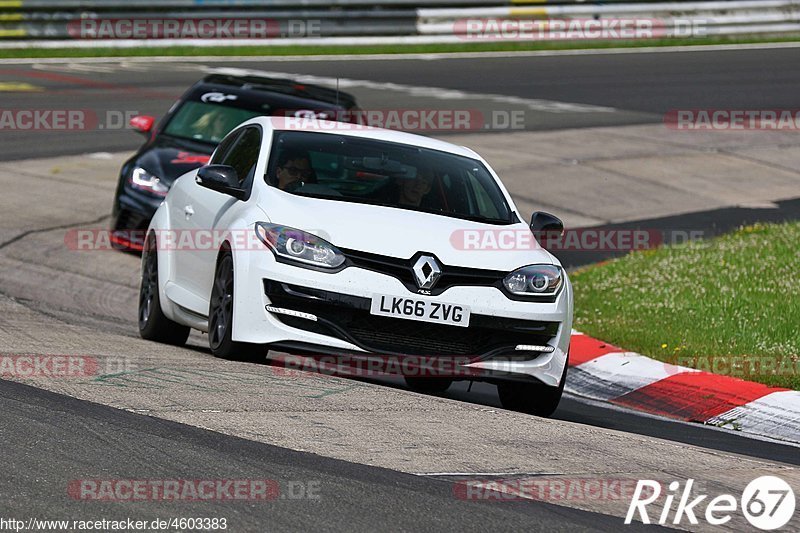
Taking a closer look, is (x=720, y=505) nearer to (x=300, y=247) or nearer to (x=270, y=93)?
(x=300, y=247)

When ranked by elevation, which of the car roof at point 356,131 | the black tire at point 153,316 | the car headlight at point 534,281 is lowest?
the black tire at point 153,316

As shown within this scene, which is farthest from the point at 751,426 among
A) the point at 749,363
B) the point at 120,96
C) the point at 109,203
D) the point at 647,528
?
the point at 120,96

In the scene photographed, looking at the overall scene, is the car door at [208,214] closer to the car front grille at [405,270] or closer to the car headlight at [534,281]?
the car front grille at [405,270]

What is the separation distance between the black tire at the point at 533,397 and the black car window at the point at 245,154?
1.98m

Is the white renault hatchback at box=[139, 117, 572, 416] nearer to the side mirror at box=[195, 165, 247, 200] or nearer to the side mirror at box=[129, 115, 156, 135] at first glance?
the side mirror at box=[195, 165, 247, 200]

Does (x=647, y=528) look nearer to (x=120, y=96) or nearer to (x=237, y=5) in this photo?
(x=120, y=96)

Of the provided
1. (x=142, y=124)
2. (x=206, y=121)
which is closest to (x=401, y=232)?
(x=206, y=121)

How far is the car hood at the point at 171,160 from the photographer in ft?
44.5

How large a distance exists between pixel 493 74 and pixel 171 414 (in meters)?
22.3

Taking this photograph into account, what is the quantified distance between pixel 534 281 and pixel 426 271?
26.4 inches

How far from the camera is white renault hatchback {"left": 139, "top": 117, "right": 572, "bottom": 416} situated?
8031 millimetres

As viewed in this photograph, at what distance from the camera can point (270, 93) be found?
47.3ft

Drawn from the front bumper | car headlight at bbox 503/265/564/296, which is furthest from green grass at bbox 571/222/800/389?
the front bumper

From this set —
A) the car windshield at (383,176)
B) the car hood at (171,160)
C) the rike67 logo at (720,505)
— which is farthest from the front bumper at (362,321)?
the car hood at (171,160)
